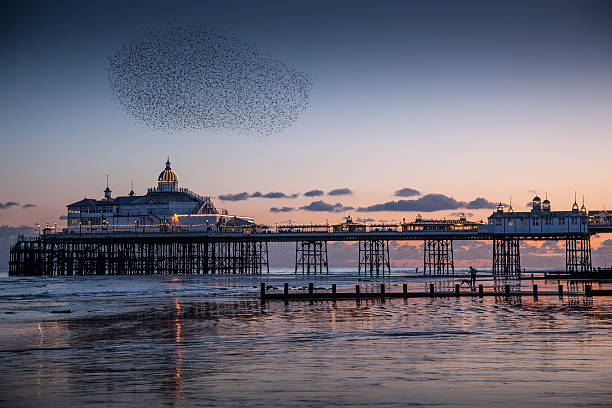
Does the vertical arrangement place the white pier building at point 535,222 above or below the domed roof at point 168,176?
below

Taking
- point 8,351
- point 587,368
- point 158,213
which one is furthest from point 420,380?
point 158,213

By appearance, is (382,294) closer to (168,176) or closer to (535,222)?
(535,222)

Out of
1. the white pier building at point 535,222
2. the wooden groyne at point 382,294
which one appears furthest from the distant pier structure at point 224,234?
the wooden groyne at point 382,294

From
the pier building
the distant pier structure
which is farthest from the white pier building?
the pier building

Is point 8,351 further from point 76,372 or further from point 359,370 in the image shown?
point 359,370

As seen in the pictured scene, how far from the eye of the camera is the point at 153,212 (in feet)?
495

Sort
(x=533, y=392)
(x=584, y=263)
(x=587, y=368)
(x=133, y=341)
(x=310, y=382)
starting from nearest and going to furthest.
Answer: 1. (x=533, y=392)
2. (x=310, y=382)
3. (x=587, y=368)
4. (x=133, y=341)
5. (x=584, y=263)

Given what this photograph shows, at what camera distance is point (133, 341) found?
2762 centimetres

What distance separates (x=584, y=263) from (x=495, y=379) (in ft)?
359

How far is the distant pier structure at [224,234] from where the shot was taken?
11662cm

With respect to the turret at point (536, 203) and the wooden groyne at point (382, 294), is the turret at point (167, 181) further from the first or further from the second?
the wooden groyne at point (382, 294)

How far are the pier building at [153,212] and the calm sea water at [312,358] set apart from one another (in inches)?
4259

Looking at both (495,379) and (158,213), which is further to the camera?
(158,213)

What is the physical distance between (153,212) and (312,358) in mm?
132679
